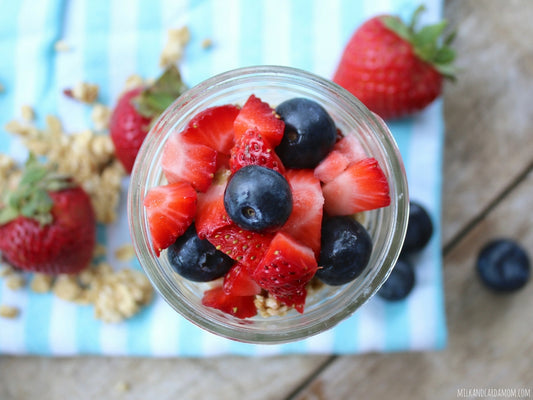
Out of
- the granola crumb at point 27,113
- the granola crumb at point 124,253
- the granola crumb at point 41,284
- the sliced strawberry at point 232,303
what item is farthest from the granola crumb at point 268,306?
the granola crumb at point 27,113

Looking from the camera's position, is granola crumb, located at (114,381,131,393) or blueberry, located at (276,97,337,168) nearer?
blueberry, located at (276,97,337,168)

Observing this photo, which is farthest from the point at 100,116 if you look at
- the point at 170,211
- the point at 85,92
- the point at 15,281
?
the point at 170,211

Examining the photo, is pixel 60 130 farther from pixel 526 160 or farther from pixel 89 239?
pixel 526 160

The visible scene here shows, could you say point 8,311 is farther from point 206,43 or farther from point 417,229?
point 417,229

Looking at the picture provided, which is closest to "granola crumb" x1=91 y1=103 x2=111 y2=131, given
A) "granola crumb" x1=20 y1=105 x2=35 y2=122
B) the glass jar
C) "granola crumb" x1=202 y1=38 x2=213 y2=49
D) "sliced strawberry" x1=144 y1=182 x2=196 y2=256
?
"granola crumb" x1=20 y1=105 x2=35 y2=122

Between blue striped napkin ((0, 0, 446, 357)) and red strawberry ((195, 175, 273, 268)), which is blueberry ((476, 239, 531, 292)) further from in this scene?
red strawberry ((195, 175, 273, 268))

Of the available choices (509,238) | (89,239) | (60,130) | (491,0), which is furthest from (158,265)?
(491,0)

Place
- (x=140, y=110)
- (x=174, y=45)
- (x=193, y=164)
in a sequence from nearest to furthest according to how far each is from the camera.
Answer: (x=193, y=164), (x=140, y=110), (x=174, y=45)
